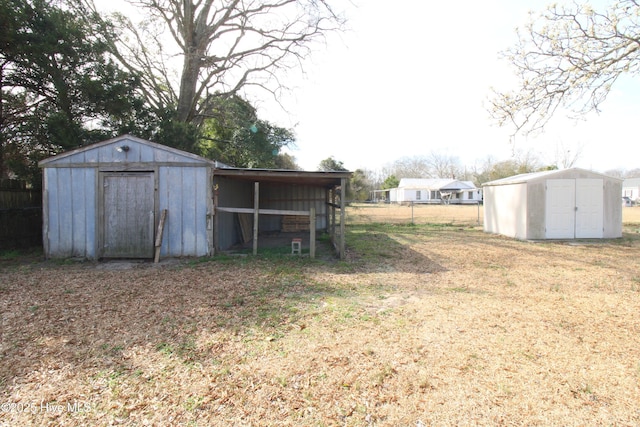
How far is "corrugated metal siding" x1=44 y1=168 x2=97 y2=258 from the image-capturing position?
8094 millimetres

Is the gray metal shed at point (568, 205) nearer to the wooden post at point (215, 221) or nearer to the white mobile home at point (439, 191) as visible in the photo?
the wooden post at point (215, 221)

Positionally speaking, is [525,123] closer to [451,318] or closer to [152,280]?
[451,318]

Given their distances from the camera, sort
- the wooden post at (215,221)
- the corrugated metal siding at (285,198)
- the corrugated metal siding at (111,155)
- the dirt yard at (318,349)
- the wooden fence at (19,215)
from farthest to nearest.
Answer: the corrugated metal siding at (285,198) < the wooden fence at (19,215) < the wooden post at (215,221) < the corrugated metal siding at (111,155) < the dirt yard at (318,349)

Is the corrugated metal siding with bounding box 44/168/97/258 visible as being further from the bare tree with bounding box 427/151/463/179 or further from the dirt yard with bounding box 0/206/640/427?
the bare tree with bounding box 427/151/463/179

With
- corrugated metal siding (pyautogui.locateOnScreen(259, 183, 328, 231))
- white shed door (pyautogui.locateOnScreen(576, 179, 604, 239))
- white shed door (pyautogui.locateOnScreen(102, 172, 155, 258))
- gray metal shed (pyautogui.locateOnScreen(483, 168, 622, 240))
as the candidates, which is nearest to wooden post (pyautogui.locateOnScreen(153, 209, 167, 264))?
white shed door (pyautogui.locateOnScreen(102, 172, 155, 258))

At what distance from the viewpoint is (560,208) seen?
1174 centimetres

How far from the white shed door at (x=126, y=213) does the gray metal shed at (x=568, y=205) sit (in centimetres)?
1161

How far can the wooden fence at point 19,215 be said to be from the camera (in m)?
9.04

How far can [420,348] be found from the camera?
11.4 feet

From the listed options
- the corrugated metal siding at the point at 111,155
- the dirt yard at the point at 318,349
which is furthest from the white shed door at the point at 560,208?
the corrugated metal siding at the point at 111,155

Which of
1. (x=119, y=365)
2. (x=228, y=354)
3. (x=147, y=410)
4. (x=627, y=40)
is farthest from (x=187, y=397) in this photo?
(x=627, y=40)

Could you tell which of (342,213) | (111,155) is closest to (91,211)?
(111,155)

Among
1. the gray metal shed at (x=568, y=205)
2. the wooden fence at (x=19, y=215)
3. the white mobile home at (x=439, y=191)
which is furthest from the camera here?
the white mobile home at (x=439, y=191)

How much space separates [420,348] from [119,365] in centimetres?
288
